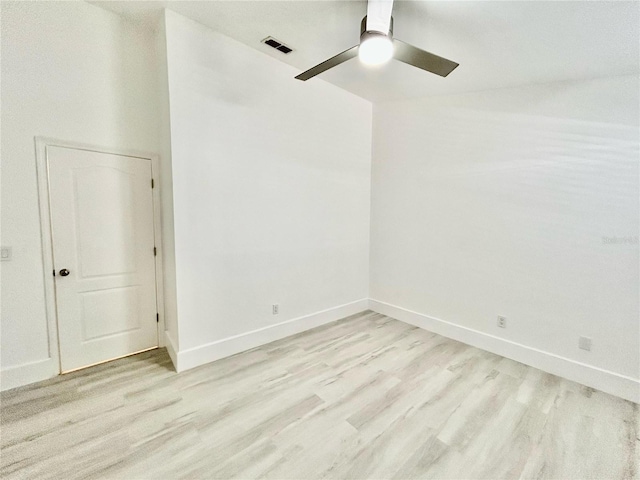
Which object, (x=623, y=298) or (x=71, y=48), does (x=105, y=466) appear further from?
(x=623, y=298)

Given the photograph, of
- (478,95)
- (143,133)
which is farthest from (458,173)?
(143,133)

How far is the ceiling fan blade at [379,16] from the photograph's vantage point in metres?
1.76

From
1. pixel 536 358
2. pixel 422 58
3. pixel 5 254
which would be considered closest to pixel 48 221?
pixel 5 254

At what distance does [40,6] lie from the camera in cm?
225

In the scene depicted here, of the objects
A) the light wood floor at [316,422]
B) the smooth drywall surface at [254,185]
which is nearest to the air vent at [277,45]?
the smooth drywall surface at [254,185]

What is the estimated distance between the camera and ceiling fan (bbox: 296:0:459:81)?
1.78 m

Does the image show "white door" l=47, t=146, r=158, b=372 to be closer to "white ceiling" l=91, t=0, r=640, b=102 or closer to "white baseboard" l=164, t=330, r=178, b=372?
"white baseboard" l=164, t=330, r=178, b=372

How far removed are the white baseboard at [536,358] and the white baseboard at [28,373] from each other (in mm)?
3696

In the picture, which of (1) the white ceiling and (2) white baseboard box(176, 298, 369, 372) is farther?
(2) white baseboard box(176, 298, 369, 372)

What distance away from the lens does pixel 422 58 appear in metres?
1.94

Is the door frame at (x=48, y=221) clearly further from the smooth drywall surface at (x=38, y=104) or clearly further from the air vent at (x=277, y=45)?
the air vent at (x=277, y=45)

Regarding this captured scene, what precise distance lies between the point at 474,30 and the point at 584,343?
9.33ft

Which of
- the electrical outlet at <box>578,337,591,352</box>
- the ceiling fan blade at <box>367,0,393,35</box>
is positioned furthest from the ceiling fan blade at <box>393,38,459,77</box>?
the electrical outlet at <box>578,337,591,352</box>

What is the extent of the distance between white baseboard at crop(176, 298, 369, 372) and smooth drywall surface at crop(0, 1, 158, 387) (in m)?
1.17
